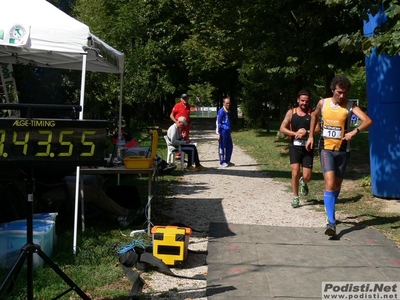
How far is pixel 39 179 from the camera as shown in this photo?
24.4ft

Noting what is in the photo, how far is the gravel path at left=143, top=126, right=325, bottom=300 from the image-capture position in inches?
217

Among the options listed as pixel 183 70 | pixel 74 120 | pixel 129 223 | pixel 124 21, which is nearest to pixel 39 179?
pixel 129 223

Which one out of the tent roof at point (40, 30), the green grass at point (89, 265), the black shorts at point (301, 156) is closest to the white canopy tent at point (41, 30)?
the tent roof at point (40, 30)

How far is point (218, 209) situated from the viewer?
923 centimetres

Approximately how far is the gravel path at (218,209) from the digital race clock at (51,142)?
1.68 metres

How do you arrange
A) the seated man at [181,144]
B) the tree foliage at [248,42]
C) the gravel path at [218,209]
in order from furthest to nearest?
the seated man at [181,144], the tree foliage at [248,42], the gravel path at [218,209]

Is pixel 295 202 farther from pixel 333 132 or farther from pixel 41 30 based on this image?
pixel 41 30

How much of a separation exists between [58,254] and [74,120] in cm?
244

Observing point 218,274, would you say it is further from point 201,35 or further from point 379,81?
point 201,35

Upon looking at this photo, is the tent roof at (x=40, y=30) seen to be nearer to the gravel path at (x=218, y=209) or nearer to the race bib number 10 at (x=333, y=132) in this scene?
the gravel path at (x=218, y=209)

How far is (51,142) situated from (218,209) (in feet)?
17.8

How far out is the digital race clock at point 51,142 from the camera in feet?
13.1

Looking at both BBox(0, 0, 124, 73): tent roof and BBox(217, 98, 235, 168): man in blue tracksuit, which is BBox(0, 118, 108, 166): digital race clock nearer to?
BBox(0, 0, 124, 73): tent roof

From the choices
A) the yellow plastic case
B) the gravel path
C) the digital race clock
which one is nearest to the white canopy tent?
the yellow plastic case
